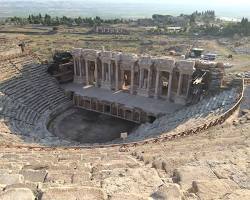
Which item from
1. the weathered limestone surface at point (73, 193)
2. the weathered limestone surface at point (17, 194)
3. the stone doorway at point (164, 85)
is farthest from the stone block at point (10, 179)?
the stone doorway at point (164, 85)

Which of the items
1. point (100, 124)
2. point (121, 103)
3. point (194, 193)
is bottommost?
point (100, 124)

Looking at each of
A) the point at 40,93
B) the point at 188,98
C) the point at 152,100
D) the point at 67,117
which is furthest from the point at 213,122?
the point at 40,93

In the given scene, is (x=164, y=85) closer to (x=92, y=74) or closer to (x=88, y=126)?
(x=92, y=74)

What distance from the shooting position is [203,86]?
119 feet

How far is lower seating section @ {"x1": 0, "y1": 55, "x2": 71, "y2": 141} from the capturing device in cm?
3303

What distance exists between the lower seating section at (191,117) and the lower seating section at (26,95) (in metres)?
11.3

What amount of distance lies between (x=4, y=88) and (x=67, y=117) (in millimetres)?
8309

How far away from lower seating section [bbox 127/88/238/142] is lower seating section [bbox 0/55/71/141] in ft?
37.2

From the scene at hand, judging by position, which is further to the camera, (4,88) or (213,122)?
(4,88)

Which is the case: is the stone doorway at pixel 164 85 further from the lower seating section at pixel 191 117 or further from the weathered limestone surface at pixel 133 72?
the lower seating section at pixel 191 117

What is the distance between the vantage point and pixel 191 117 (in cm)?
2938

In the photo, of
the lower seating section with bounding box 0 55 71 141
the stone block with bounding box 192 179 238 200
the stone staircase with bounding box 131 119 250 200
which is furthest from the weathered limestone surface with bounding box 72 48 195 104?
the stone block with bounding box 192 179 238 200

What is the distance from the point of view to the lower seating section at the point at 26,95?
3303 centimetres

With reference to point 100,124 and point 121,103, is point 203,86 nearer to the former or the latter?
point 121,103
